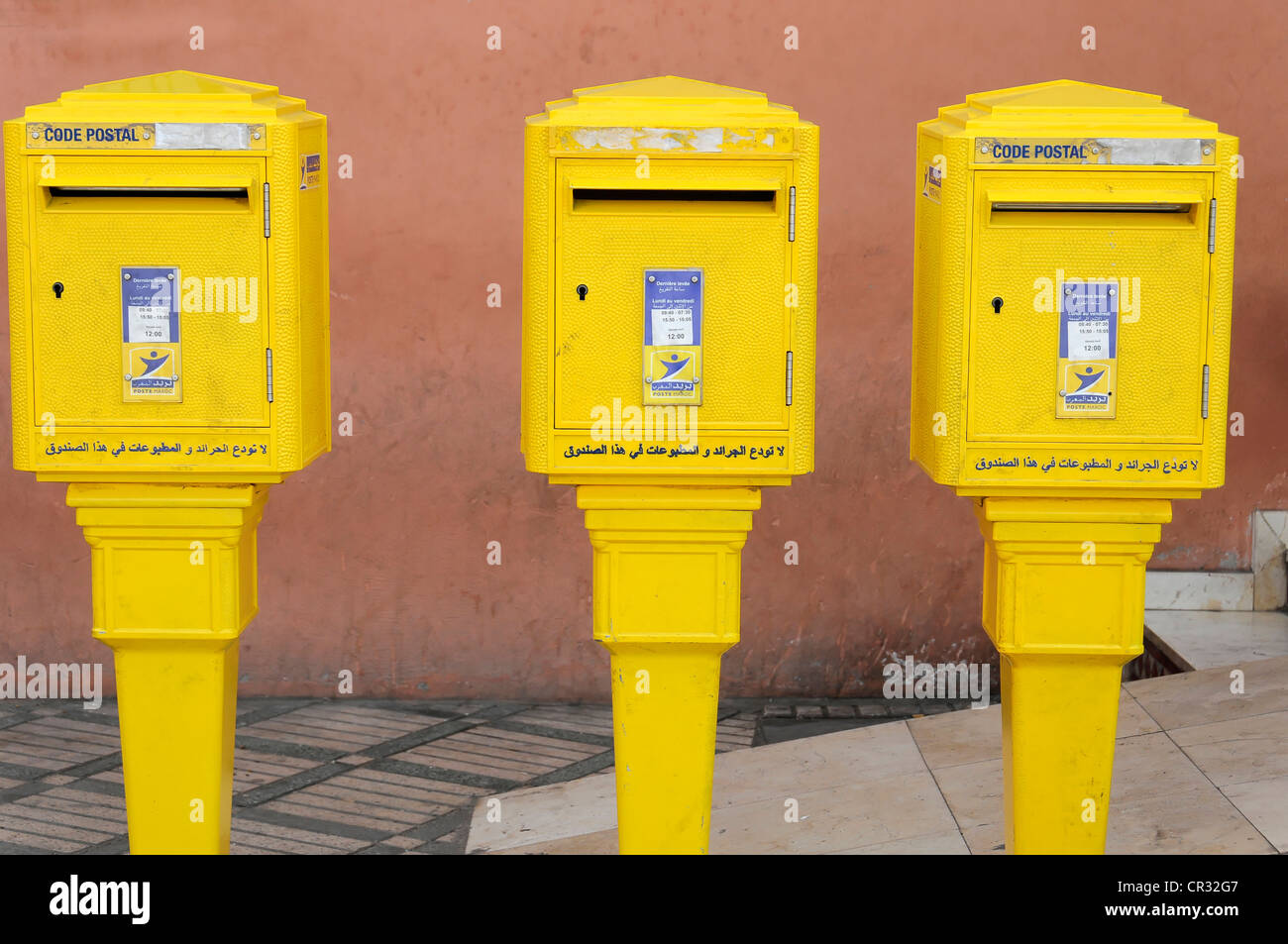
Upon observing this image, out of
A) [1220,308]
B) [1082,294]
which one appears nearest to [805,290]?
[1082,294]

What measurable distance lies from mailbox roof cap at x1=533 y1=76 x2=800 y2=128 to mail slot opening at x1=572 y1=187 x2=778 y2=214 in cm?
14

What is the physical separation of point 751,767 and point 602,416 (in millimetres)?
1840

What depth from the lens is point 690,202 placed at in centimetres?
328

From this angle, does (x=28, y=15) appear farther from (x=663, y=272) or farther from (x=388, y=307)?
(x=663, y=272)

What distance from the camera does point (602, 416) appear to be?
3348mm

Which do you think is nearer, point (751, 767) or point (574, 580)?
point (751, 767)

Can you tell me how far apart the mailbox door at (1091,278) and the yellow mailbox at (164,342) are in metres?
1.42

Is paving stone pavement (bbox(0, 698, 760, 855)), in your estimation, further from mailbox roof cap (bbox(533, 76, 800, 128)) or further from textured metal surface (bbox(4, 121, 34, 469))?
mailbox roof cap (bbox(533, 76, 800, 128))

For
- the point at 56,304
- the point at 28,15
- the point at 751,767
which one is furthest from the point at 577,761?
the point at 28,15

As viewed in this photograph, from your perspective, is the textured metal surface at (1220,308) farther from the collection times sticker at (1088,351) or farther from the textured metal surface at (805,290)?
the textured metal surface at (805,290)

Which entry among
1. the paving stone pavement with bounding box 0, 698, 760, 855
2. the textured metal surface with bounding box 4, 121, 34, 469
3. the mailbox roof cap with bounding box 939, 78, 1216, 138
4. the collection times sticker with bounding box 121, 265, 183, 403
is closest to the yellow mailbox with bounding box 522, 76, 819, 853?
the mailbox roof cap with bounding box 939, 78, 1216, 138

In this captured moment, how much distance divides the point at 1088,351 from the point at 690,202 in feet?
2.83

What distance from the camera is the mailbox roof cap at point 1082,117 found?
325 cm

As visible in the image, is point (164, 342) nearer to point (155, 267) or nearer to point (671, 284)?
point (155, 267)
